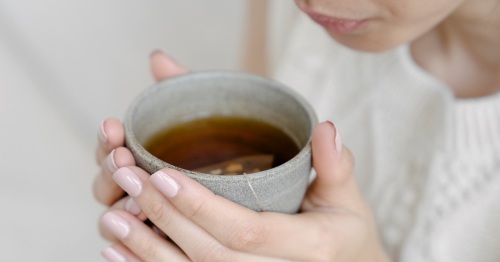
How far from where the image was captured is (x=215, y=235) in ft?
1.92

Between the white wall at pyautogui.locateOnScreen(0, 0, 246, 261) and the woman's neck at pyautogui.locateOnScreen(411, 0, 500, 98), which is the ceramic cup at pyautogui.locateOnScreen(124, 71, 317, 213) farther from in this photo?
the white wall at pyautogui.locateOnScreen(0, 0, 246, 261)

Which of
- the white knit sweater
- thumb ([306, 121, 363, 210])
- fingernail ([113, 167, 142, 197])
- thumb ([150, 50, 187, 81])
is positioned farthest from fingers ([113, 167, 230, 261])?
the white knit sweater

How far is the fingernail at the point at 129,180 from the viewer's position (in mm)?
567

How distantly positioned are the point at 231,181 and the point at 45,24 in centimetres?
85

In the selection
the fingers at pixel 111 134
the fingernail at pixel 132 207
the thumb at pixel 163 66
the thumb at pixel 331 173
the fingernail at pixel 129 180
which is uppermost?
the fingers at pixel 111 134

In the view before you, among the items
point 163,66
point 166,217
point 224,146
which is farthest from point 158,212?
point 163,66

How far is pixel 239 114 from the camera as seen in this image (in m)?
0.70

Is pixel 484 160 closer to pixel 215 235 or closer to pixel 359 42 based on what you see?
pixel 359 42

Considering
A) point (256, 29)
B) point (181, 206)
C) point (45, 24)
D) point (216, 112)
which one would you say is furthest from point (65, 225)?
point (181, 206)

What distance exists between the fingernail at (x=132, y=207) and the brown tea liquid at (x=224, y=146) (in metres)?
0.06

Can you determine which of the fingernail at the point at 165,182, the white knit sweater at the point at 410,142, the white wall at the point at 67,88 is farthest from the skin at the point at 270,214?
the white wall at the point at 67,88

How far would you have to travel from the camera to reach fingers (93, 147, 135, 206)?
1.93 feet

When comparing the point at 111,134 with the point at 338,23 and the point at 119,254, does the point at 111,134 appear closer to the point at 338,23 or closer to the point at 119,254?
the point at 119,254

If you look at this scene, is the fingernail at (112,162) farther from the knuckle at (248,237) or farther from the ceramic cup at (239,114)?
the knuckle at (248,237)
